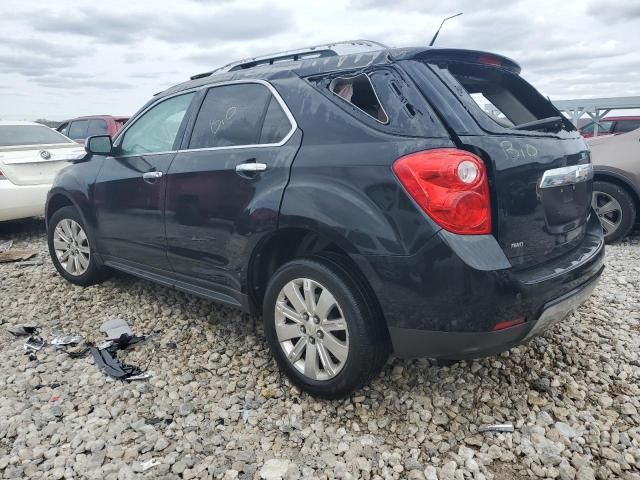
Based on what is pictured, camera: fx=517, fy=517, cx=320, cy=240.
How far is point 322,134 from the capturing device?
99.5 inches

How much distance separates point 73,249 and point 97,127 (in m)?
8.80

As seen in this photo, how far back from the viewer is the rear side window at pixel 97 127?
1203 cm

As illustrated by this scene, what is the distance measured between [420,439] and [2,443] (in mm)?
1967

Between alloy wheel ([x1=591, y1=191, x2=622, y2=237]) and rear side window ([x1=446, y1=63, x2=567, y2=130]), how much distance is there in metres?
3.02

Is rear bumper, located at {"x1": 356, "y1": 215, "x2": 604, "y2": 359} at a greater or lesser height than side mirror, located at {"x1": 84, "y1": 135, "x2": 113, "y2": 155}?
lesser

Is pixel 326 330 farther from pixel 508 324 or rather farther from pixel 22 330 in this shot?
pixel 22 330

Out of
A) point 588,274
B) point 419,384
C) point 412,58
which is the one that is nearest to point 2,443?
point 419,384

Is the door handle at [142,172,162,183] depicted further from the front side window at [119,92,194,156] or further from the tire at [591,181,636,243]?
the tire at [591,181,636,243]

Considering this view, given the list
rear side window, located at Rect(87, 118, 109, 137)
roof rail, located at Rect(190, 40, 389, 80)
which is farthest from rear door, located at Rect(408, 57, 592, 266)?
rear side window, located at Rect(87, 118, 109, 137)

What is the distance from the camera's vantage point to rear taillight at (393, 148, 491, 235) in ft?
6.96

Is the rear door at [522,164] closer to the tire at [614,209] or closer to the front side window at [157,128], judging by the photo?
the front side window at [157,128]

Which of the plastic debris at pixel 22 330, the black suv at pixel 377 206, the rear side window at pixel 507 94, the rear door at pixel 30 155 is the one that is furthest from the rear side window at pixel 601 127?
the plastic debris at pixel 22 330

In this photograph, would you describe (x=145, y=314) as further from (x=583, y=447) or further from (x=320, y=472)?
(x=583, y=447)

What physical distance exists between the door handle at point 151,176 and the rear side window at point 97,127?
368 inches
